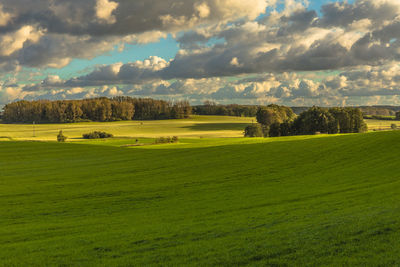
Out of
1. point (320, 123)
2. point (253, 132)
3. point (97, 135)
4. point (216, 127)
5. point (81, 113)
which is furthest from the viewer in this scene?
point (81, 113)

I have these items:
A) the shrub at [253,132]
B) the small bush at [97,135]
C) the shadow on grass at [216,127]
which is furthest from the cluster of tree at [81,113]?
the shrub at [253,132]

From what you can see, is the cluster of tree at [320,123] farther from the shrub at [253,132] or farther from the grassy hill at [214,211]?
the grassy hill at [214,211]

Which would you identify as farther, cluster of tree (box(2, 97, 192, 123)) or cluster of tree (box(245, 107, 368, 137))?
cluster of tree (box(2, 97, 192, 123))

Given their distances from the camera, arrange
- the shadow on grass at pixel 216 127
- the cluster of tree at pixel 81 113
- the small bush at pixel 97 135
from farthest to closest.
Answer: the cluster of tree at pixel 81 113, the shadow on grass at pixel 216 127, the small bush at pixel 97 135

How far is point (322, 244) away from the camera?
10.0 m

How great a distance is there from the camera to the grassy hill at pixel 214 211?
33.1ft

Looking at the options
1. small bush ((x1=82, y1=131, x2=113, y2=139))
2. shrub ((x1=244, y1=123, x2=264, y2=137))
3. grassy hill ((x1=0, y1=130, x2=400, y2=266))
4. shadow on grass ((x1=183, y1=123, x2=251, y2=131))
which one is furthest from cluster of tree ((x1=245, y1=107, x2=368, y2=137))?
grassy hill ((x1=0, y1=130, x2=400, y2=266))

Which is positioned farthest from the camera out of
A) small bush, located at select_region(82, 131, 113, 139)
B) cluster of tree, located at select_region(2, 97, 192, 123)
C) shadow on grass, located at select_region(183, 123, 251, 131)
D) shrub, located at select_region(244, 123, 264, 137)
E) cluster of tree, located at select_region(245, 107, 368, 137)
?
cluster of tree, located at select_region(2, 97, 192, 123)

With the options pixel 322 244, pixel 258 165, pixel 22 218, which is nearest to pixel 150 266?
pixel 322 244

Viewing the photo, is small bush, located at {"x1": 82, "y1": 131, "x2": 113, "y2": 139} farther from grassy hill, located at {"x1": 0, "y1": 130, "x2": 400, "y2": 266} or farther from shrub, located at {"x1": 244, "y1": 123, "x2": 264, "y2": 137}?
grassy hill, located at {"x1": 0, "y1": 130, "x2": 400, "y2": 266}

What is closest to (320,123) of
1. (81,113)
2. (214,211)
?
(214,211)

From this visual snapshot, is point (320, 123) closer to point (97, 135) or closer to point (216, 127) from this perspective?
point (216, 127)

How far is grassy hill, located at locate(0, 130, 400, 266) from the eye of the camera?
33.1ft

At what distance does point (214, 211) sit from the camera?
55.7ft
